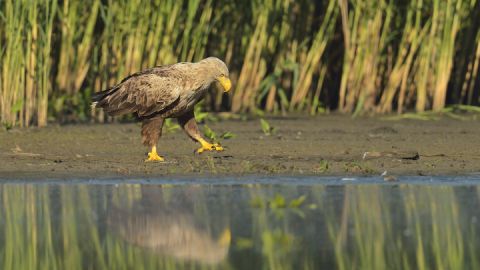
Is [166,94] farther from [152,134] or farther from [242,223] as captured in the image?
[242,223]

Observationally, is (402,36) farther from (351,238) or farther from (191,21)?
(351,238)

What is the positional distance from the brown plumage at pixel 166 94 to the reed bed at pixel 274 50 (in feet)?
6.15

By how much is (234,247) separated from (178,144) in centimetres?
509

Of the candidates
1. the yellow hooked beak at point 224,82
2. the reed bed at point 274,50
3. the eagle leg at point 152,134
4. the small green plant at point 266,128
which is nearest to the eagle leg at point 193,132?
the eagle leg at point 152,134

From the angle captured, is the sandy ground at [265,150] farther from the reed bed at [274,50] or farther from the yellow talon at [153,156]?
the reed bed at [274,50]

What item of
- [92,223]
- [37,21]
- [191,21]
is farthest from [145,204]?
[191,21]

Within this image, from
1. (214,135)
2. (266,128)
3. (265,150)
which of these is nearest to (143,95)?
(214,135)

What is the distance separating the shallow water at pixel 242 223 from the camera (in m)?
5.35

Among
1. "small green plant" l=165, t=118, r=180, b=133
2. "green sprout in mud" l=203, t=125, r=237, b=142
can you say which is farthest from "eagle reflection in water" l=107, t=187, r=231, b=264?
"small green plant" l=165, t=118, r=180, b=133

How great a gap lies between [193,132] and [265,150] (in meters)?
0.72

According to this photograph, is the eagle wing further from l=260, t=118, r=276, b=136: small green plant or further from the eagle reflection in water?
the eagle reflection in water

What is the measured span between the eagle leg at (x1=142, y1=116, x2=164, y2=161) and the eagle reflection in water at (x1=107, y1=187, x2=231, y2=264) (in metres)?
1.97

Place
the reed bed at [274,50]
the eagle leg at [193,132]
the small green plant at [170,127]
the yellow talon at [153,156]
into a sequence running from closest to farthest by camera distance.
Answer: the yellow talon at [153,156] → the eagle leg at [193,132] → the small green plant at [170,127] → the reed bed at [274,50]

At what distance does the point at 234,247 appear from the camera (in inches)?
220
